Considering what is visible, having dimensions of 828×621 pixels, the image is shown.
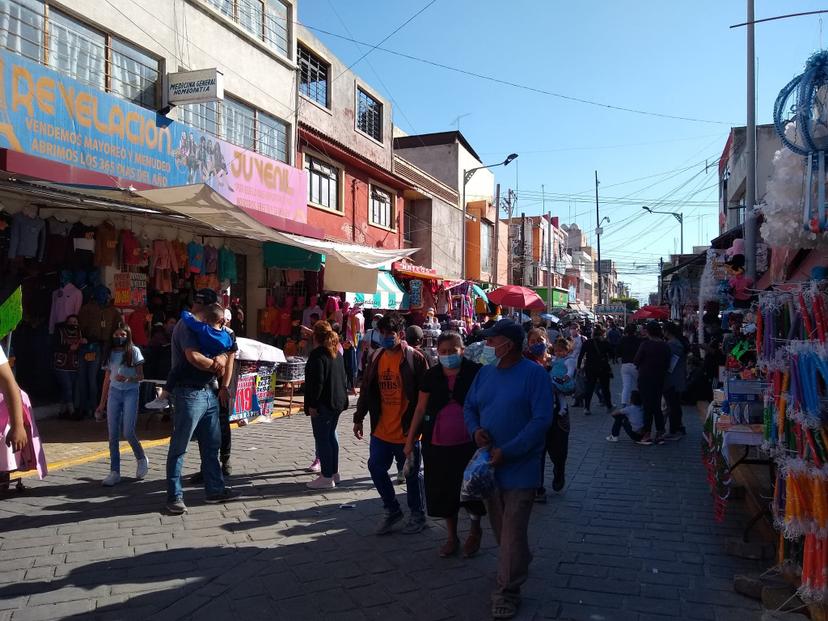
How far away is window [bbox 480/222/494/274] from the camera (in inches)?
1331

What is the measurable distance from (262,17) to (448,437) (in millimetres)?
13392

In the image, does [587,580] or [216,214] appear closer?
[587,580]

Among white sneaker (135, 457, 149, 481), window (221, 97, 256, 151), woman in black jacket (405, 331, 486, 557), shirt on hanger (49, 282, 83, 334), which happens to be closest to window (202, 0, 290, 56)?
window (221, 97, 256, 151)

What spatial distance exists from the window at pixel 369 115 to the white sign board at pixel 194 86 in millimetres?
9797

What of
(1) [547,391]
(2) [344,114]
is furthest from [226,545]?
(2) [344,114]

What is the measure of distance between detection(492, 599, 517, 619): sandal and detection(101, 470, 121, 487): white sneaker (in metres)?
4.47

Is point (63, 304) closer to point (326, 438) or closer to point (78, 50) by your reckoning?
point (78, 50)

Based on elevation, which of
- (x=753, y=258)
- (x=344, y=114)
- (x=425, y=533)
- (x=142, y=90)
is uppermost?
(x=344, y=114)

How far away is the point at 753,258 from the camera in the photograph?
348 inches

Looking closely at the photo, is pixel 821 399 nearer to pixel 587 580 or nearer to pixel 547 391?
pixel 547 391

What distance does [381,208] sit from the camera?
22.0 meters

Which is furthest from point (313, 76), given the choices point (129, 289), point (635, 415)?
point (635, 415)

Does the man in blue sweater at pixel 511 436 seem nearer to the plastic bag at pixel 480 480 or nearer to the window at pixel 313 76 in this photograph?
the plastic bag at pixel 480 480

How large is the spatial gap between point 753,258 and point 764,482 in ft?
12.9
